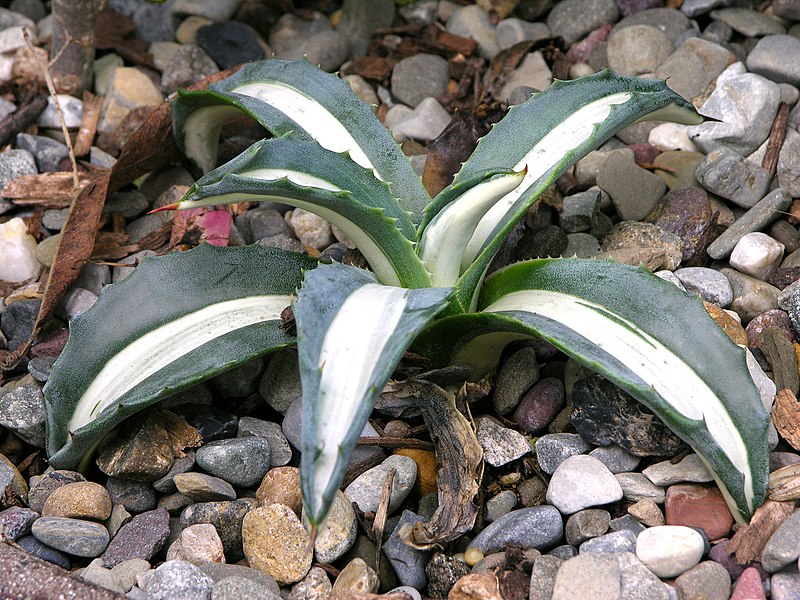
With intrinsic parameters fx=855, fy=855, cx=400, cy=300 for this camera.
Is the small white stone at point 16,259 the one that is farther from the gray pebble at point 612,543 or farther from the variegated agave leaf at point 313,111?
the gray pebble at point 612,543

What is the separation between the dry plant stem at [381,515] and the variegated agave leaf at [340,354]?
1.35ft

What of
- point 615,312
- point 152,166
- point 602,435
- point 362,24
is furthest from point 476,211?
point 362,24

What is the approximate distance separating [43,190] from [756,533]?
1937 mm

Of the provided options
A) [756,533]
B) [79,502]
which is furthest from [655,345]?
[79,502]

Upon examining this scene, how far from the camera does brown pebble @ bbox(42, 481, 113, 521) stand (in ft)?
5.44

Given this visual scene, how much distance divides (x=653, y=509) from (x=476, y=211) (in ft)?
2.14

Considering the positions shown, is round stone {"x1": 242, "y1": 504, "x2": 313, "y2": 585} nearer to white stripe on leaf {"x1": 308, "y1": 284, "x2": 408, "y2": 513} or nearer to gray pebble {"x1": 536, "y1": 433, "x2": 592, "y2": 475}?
white stripe on leaf {"x1": 308, "y1": 284, "x2": 408, "y2": 513}

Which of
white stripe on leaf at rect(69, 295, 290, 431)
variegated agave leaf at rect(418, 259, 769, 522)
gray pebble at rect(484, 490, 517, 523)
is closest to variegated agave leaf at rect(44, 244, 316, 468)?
white stripe on leaf at rect(69, 295, 290, 431)

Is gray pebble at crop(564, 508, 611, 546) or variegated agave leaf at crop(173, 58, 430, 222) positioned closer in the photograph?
gray pebble at crop(564, 508, 611, 546)

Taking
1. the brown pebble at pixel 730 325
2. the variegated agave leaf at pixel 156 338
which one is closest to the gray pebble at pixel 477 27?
the brown pebble at pixel 730 325

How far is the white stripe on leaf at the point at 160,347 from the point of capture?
1.65m

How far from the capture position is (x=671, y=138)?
2.45 meters

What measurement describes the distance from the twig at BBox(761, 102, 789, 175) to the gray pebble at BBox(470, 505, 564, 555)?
1227 mm

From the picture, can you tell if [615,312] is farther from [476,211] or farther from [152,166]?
[152,166]
